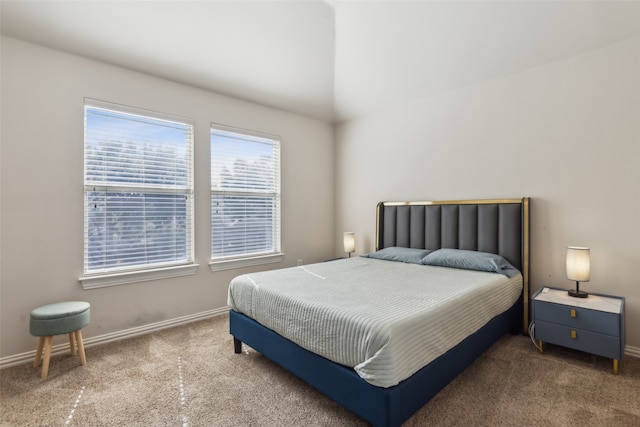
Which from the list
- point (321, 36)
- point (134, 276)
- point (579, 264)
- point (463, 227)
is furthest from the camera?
point (463, 227)

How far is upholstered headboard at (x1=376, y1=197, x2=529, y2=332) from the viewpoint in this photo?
305 centimetres

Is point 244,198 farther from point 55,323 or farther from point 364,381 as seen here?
point 364,381

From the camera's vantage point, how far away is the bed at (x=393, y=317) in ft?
5.17

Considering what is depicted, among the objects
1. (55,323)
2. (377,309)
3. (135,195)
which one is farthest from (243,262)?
(377,309)

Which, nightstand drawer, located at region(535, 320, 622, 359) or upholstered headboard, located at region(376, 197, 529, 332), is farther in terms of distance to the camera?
upholstered headboard, located at region(376, 197, 529, 332)

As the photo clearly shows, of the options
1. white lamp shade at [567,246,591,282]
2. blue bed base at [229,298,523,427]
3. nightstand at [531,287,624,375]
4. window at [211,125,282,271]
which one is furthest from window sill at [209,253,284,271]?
white lamp shade at [567,246,591,282]

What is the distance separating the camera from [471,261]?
298 centimetres

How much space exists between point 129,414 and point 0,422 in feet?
2.34

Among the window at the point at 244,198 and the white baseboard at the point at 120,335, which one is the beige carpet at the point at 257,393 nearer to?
the white baseboard at the point at 120,335

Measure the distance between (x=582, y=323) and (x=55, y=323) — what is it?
13.1 ft

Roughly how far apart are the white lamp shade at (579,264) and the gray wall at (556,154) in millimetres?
327

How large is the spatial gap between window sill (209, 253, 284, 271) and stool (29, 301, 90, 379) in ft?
4.35

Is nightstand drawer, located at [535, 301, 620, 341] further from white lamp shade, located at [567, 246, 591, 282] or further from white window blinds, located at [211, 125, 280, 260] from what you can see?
white window blinds, located at [211, 125, 280, 260]

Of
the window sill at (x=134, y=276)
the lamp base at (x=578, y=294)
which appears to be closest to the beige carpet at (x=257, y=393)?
the lamp base at (x=578, y=294)
